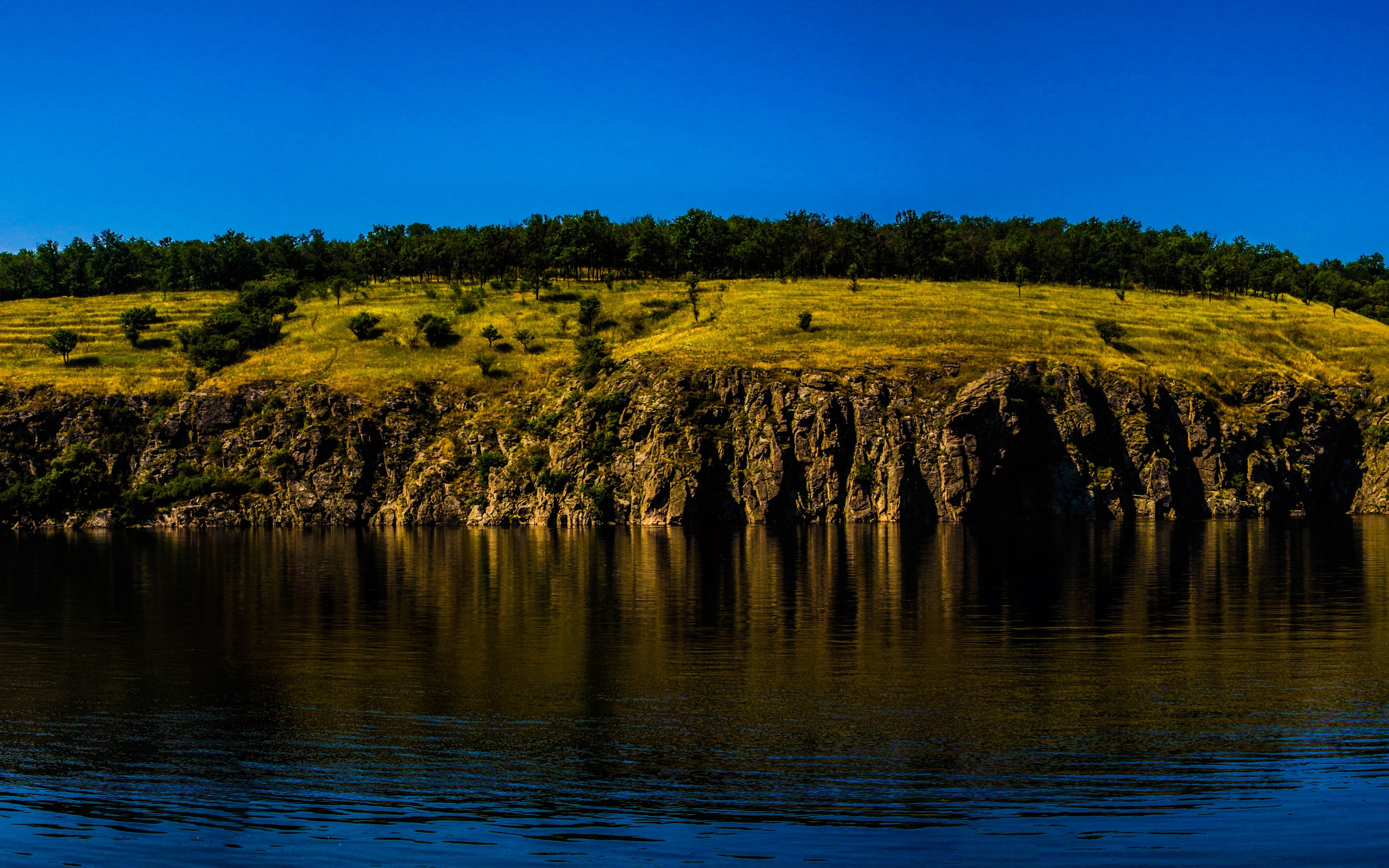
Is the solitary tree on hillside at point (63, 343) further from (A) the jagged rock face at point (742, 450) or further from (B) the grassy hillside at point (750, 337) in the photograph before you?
(A) the jagged rock face at point (742, 450)

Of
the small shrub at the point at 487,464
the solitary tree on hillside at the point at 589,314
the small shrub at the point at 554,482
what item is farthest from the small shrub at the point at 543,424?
the solitary tree on hillside at the point at 589,314

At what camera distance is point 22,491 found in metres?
128

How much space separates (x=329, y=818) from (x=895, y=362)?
117 m

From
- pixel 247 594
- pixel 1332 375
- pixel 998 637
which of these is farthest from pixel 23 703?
pixel 1332 375

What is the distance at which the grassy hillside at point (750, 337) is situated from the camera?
140 metres

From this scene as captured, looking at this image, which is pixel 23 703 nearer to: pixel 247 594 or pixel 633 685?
pixel 633 685

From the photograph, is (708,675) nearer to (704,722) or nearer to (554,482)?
(704,722)

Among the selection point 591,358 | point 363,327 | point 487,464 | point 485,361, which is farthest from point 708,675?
point 363,327

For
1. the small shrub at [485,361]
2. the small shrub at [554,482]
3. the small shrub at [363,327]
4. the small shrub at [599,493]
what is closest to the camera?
the small shrub at [599,493]

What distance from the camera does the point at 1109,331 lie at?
494ft

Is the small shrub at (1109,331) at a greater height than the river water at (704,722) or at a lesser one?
greater

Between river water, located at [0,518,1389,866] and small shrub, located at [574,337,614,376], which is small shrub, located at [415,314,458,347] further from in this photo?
river water, located at [0,518,1389,866]

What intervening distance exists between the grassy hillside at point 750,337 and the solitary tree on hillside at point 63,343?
1263 mm

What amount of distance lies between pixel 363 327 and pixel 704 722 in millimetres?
143086
